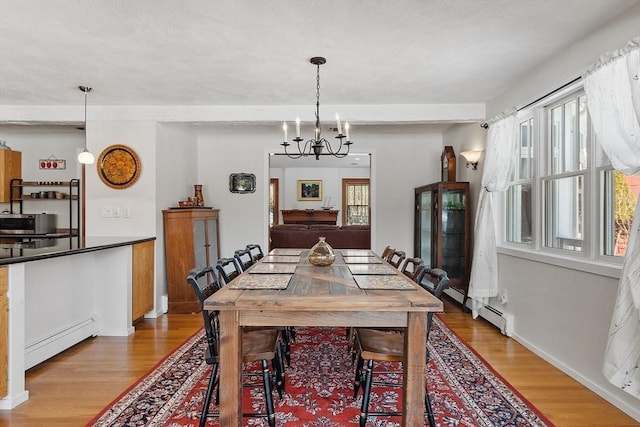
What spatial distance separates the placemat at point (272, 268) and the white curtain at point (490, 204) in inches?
84.0

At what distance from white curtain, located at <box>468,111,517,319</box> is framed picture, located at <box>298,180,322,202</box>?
28.2 feet

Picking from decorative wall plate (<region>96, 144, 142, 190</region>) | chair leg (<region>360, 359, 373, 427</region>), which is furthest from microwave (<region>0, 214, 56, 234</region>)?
chair leg (<region>360, 359, 373, 427</region>)

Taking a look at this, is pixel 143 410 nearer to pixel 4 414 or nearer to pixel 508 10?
pixel 4 414

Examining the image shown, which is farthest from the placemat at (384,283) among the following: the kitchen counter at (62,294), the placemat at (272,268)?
the kitchen counter at (62,294)

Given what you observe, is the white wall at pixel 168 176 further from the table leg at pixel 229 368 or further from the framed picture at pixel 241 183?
the table leg at pixel 229 368

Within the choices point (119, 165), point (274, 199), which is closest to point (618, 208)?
point (119, 165)

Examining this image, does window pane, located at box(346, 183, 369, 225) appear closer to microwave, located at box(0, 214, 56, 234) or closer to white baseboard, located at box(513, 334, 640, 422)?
microwave, located at box(0, 214, 56, 234)

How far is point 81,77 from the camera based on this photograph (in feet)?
11.5

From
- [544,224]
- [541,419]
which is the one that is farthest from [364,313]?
[544,224]

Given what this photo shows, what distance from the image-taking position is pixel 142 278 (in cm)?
413

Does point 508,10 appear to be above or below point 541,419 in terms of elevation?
above

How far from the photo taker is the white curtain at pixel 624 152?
209 cm

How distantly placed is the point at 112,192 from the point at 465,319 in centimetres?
410

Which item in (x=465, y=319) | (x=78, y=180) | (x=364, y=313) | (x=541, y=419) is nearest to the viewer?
(x=364, y=313)
